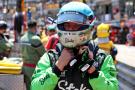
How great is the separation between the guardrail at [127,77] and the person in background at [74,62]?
469cm

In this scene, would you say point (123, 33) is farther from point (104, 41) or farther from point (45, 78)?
point (45, 78)

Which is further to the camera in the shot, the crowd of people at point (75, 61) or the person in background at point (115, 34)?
the person in background at point (115, 34)

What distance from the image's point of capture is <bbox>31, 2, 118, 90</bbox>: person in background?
2639 millimetres

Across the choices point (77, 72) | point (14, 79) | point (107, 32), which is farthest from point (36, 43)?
point (77, 72)

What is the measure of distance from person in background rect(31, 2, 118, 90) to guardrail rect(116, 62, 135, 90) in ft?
15.4

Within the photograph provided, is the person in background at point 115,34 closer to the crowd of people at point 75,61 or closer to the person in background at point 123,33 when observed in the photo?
the person in background at point 123,33

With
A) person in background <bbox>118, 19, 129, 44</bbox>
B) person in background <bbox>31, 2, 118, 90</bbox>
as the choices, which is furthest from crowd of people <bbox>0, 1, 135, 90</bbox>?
person in background <bbox>118, 19, 129, 44</bbox>

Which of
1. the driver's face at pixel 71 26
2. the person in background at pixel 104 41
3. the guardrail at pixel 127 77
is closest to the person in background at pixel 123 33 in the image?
the guardrail at pixel 127 77

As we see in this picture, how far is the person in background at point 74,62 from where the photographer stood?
8.66 ft

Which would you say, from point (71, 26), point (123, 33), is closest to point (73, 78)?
point (71, 26)

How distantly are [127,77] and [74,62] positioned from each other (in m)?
5.60

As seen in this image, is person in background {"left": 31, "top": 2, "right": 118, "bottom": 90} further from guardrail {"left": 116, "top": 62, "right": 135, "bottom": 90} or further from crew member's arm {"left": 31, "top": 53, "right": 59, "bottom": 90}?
guardrail {"left": 116, "top": 62, "right": 135, "bottom": 90}

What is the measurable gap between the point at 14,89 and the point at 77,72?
205cm

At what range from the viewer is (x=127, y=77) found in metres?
8.13
